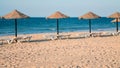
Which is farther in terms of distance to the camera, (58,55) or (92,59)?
(58,55)

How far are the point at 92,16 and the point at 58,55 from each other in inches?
341

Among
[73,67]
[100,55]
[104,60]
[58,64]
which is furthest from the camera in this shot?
[100,55]

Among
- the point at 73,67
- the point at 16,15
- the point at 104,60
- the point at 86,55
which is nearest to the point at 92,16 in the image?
the point at 16,15

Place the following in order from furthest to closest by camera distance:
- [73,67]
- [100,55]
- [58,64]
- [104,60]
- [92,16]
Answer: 1. [92,16]
2. [100,55]
3. [104,60]
4. [58,64]
5. [73,67]

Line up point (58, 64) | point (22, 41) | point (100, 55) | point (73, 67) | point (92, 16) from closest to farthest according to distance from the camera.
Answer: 1. point (73, 67)
2. point (58, 64)
3. point (100, 55)
4. point (22, 41)
5. point (92, 16)

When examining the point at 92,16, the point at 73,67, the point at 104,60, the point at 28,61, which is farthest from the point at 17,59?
the point at 92,16

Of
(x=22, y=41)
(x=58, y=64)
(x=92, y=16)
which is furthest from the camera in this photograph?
(x=92, y=16)

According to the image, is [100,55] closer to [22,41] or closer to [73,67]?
[73,67]

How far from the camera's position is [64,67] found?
24.8ft

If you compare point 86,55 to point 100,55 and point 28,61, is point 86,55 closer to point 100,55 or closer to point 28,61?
point 100,55

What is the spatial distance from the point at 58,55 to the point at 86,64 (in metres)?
2.08

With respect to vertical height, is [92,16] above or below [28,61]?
above

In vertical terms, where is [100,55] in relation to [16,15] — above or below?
below

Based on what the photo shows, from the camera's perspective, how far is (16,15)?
14836 mm
